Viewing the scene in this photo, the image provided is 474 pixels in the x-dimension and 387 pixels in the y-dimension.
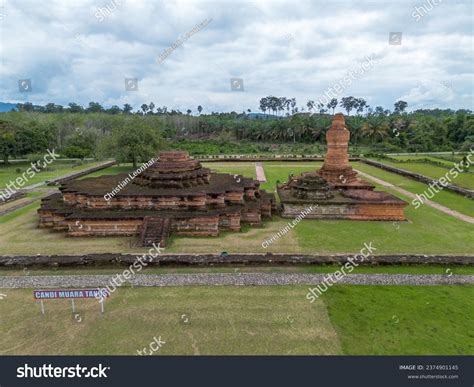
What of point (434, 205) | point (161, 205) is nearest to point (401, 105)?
point (434, 205)

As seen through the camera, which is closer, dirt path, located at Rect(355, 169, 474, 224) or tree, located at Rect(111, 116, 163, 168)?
dirt path, located at Rect(355, 169, 474, 224)

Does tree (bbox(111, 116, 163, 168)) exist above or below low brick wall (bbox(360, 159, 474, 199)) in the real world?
above

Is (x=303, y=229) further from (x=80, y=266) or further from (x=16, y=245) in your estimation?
(x=16, y=245)

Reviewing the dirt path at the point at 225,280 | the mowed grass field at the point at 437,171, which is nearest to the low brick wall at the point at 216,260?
the dirt path at the point at 225,280

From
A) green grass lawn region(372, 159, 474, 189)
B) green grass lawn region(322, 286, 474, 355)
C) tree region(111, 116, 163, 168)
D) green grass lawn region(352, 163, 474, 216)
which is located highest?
tree region(111, 116, 163, 168)

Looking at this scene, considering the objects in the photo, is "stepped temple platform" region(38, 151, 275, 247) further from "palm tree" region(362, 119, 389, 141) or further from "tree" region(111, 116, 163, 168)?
"palm tree" region(362, 119, 389, 141)

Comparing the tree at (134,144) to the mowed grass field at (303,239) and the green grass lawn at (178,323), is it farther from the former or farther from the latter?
the green grass lawn at (178,323)

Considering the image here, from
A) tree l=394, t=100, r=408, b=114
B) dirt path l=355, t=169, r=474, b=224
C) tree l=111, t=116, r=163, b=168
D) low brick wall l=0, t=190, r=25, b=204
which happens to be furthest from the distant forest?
tree l=394, t=100, r=408, b=114
